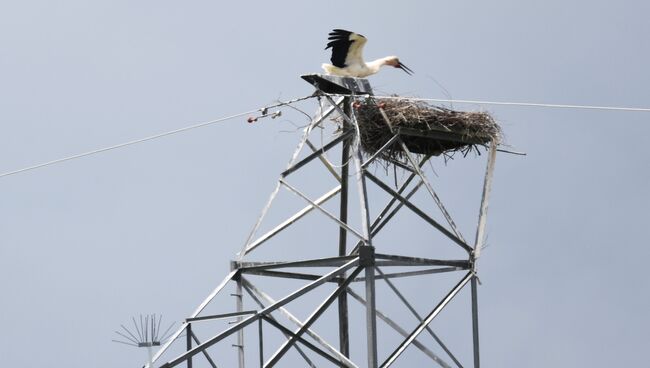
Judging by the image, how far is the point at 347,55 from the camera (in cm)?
3512

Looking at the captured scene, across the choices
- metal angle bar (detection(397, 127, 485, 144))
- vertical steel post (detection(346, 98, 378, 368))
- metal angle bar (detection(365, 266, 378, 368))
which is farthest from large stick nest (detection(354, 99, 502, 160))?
metal angle bar (detection(365, 266, 378, 368))

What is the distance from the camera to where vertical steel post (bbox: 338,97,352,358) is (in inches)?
1373

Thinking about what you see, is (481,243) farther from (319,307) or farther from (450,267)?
(319,307)

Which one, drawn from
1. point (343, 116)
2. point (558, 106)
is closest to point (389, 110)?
point (343, 116)

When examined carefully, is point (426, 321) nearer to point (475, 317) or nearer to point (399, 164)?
point (475, 317)

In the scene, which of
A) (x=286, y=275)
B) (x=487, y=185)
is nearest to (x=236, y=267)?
(x=286, y=275)

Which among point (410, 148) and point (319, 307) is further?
point (410, 148)

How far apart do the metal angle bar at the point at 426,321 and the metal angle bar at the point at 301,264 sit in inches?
51.7

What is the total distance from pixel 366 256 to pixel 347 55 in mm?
3643

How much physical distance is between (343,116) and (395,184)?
92.5 inches

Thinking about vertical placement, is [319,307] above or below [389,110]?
below

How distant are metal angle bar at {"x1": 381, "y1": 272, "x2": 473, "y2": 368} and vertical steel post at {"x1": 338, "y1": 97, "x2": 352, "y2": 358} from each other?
1.59 metres

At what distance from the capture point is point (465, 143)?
35.8 meters

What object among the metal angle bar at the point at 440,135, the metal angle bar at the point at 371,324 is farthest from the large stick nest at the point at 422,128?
the metal angle bar at the point at 371,324
